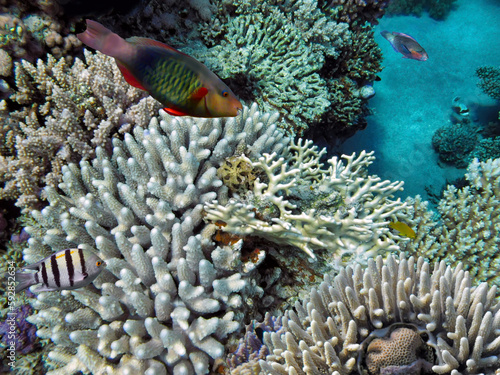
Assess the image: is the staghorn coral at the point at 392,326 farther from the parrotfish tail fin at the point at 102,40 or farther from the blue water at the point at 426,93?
the blue water at the point at 426,93

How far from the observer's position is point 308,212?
9.70 ft

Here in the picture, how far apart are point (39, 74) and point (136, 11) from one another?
1.80m

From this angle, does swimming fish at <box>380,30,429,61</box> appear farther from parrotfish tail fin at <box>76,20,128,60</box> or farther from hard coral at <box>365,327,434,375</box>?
parrotfish tail fin at <box>76,20,128,60</box>

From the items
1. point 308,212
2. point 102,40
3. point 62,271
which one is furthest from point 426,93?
point 62,271

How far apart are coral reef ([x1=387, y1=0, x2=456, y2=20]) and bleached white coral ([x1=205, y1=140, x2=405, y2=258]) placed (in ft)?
49.6

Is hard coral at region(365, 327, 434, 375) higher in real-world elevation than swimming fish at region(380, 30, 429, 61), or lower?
lower

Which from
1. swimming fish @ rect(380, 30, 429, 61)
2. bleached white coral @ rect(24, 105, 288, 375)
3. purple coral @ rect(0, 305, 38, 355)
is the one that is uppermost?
swimming fish @ rect(380, 30, 429, 61)

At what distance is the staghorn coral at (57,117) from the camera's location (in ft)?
10.6

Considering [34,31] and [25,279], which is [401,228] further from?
[34,31]

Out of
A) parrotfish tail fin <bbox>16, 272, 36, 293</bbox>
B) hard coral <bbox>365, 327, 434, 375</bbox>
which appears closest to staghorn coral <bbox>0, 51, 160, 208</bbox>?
parrotfish tail fin <bbox>16, 272, 36, 293</bbox>

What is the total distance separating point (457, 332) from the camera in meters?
1.96

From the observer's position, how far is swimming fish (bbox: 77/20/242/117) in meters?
1.74

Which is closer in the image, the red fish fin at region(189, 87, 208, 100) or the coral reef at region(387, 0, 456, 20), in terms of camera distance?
the red fish fin at region(189, 87, 208, 100)

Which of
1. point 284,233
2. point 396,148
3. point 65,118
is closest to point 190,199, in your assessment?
point 284,233
